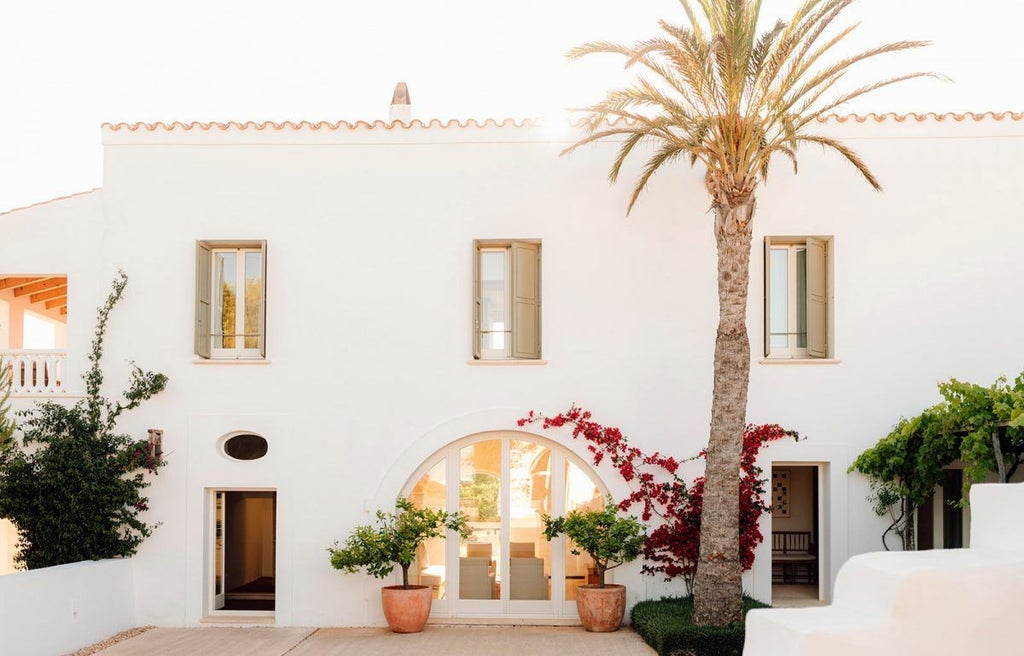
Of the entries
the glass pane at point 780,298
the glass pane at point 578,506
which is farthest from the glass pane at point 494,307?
the glass pane at point 780,298

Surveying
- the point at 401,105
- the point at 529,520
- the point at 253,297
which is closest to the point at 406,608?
the point at 529,520

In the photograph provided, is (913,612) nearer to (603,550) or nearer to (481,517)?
(603,550)

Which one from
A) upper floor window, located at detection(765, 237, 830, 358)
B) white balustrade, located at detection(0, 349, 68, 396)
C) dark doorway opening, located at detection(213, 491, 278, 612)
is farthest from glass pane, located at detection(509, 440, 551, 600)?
white balustrade, located at detection(0, 349, 68, 396)

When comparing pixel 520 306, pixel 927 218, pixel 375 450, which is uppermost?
pixel 927 218

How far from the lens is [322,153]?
47.6 ft

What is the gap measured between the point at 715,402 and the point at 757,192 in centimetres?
358

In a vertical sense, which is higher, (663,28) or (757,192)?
(663,28)

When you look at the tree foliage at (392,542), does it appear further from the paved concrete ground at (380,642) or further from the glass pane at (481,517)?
the paved concrete ground at (380,642)

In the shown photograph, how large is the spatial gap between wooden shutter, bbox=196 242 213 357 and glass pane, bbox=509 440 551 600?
472 cm

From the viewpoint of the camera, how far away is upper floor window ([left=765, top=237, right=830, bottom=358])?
14.0 meters

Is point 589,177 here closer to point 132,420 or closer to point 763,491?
point 763,491

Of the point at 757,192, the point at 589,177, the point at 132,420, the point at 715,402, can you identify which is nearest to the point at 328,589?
the point at 132,420

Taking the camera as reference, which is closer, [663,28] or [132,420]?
[663,28]

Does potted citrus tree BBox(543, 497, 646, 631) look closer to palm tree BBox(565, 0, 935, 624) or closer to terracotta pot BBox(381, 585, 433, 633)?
palm tree BBox(565, 0, 935, 624)
